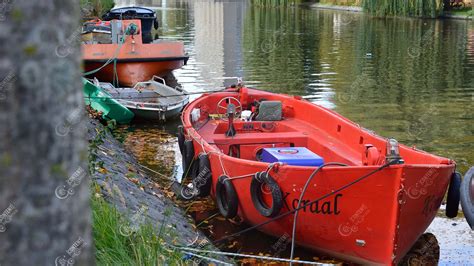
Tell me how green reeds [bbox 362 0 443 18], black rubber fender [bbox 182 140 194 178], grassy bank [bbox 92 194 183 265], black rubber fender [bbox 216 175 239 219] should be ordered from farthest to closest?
green reeds [bbox 362 0 443 18] < black rubber fender [bbox 182 140 194 178] < black rubber fender [bbox 216 175 239 219] < grassy bank [bbox 92 194 183 265]

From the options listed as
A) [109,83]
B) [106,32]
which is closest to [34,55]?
[109,83]

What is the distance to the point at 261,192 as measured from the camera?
23.0 feet

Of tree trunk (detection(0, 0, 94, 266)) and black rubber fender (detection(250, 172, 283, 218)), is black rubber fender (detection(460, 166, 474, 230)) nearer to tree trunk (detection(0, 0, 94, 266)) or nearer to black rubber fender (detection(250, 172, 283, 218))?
black rubber fender (detection(250, 172, 283, 218))

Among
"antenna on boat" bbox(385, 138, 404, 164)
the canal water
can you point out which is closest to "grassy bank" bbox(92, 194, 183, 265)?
"antenna on boat" bbox(385, 138, 404, 164)

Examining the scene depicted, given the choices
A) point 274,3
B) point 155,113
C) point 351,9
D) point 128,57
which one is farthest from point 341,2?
point 155,113

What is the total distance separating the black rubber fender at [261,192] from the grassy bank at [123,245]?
1881 mm

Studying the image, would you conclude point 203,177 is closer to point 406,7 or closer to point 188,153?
point 188,153

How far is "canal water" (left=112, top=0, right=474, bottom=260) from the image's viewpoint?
12.1 m

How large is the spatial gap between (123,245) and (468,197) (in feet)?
14.0

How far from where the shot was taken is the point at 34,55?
111 centimetres

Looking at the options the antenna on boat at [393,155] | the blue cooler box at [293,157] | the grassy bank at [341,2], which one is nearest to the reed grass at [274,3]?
the grassy bank at [341,2]

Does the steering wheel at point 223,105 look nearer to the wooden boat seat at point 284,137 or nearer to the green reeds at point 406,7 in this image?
the wooden boat seat at point 284,137

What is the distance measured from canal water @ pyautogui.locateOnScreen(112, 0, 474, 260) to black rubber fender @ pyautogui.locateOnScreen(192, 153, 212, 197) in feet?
1.24

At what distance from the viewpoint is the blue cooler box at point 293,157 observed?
7414 mm
